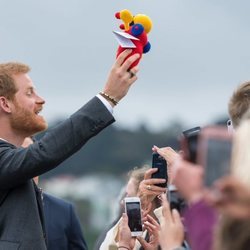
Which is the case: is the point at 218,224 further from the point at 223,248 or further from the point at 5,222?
the point at 5,222

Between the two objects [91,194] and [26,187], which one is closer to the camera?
[26,187]

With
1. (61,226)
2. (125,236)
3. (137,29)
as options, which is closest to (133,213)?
(125,236)

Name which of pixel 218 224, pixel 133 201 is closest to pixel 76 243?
pixel 133 201

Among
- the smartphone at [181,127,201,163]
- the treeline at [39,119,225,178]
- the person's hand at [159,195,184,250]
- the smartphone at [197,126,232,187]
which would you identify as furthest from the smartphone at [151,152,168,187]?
the treeline at [39,119,225,178]

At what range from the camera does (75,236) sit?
9.41m

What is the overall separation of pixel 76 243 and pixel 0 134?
2.12 m

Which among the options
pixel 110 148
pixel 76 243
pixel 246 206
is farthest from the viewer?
pixel 110 148

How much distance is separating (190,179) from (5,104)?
12.0ft

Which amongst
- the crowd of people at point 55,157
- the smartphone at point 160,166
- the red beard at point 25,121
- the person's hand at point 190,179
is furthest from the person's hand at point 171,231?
the red beard at point 25,121

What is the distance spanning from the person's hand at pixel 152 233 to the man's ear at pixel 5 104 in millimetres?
1316

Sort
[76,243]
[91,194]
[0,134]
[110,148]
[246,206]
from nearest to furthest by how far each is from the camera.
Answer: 1. [246,206]
2. [0,134]
3. [76,243]
4. [91,194]
5. [110,148]

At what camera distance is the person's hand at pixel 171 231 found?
5.18 m

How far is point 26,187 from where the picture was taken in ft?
24.2

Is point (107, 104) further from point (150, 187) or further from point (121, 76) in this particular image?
point (150, 187)
